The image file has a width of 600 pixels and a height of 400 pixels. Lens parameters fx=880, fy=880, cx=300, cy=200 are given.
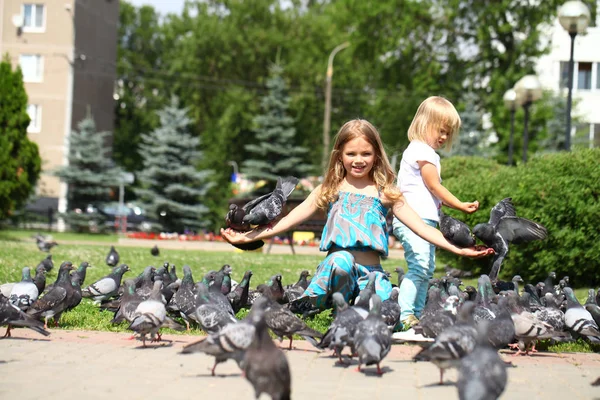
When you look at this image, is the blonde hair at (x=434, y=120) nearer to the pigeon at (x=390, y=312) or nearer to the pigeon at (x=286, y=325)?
the pigeon at (x=390, y=312)

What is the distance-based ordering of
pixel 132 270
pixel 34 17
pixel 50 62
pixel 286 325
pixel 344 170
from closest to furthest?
pixel 286 325, pixel 344 170, pixel 132 270, pixel 34 17, pixel 50 62

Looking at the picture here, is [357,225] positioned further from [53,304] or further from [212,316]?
[53,304]

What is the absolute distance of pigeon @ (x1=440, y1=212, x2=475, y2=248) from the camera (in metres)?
7.17

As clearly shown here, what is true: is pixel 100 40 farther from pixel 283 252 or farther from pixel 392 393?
pixel 392 393

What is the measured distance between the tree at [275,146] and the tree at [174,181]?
12.0 feet

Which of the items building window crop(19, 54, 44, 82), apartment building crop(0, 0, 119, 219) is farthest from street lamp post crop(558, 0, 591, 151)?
building window crop(19, 54, 44, 82)

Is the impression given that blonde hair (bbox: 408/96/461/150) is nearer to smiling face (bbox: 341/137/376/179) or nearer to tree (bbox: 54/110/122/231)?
smiling face (bbox: 341/137/376/179)

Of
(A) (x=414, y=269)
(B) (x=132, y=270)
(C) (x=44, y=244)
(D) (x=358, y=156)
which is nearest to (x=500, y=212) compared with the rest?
(A) (x=414, y=269)

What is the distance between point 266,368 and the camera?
482cm

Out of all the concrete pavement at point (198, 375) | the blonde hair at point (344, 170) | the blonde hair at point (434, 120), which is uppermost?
the blonde hair at point (434, 120)

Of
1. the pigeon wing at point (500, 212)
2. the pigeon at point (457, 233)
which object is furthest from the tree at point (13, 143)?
the pigeon at point (457, 233)

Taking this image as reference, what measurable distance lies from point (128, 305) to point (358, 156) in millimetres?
2602

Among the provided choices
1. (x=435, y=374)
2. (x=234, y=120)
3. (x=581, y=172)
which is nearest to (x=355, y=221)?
(x=435, y=374)

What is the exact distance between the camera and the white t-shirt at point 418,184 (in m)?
8.23
